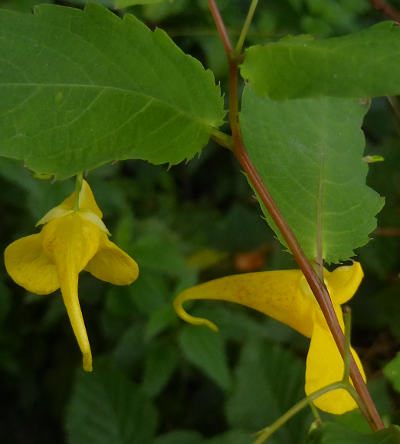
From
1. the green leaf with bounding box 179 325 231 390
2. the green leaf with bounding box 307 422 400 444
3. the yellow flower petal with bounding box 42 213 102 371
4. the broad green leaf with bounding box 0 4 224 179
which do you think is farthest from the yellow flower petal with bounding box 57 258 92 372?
the green leaf with bounding box 179 325 231 390

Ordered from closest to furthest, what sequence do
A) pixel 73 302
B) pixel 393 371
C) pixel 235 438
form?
pixel 73 302 < pixel 393 371 < pixel 235 438

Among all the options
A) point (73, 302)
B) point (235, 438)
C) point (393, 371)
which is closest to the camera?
point (73, 302)

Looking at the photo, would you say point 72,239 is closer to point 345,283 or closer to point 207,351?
point 345,283

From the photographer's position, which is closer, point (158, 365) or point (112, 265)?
point (112, 265)

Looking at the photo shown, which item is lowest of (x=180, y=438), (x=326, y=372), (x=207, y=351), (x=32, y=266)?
(x=180, y=438)

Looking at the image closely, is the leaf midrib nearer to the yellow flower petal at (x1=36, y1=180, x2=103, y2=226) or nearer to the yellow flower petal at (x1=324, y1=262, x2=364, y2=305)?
the yellow flower petal at (x1=36, y1=180, x2=103, y2=226)

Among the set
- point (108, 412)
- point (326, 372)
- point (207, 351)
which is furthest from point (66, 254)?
point (108, 412)
